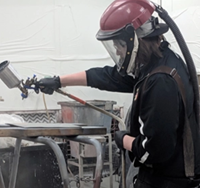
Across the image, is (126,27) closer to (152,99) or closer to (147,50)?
(147,50)

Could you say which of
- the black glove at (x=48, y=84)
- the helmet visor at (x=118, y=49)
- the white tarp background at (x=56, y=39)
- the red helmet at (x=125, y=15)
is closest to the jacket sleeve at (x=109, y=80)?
the black glove at (x=48, y=84)

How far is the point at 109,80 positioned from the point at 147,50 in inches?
19.9

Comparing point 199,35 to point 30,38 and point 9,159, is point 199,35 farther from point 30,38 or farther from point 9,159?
point 9,159

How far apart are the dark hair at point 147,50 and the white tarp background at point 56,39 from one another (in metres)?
2.71

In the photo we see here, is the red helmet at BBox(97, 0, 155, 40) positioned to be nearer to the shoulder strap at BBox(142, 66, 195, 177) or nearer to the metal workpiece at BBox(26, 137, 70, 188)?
the shoulder strap at BBox(142, 66, 195, 177)

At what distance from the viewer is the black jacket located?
1374mm

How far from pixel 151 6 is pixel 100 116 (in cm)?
214

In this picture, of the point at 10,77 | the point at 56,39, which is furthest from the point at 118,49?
the point at 56,39

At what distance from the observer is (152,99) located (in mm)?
1382

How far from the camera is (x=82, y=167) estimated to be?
11.4 feet

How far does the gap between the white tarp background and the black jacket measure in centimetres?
272

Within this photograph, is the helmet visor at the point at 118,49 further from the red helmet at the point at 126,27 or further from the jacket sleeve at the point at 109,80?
the jacket sleeve at the point at 109,80

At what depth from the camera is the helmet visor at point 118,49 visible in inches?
59.6

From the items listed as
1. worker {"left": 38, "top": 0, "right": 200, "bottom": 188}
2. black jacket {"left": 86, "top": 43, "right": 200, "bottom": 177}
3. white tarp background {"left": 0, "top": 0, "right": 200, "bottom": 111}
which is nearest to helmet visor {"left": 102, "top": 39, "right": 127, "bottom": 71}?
worker {"left": 38, "top": 0, "right": 200, "bottom": 188}
